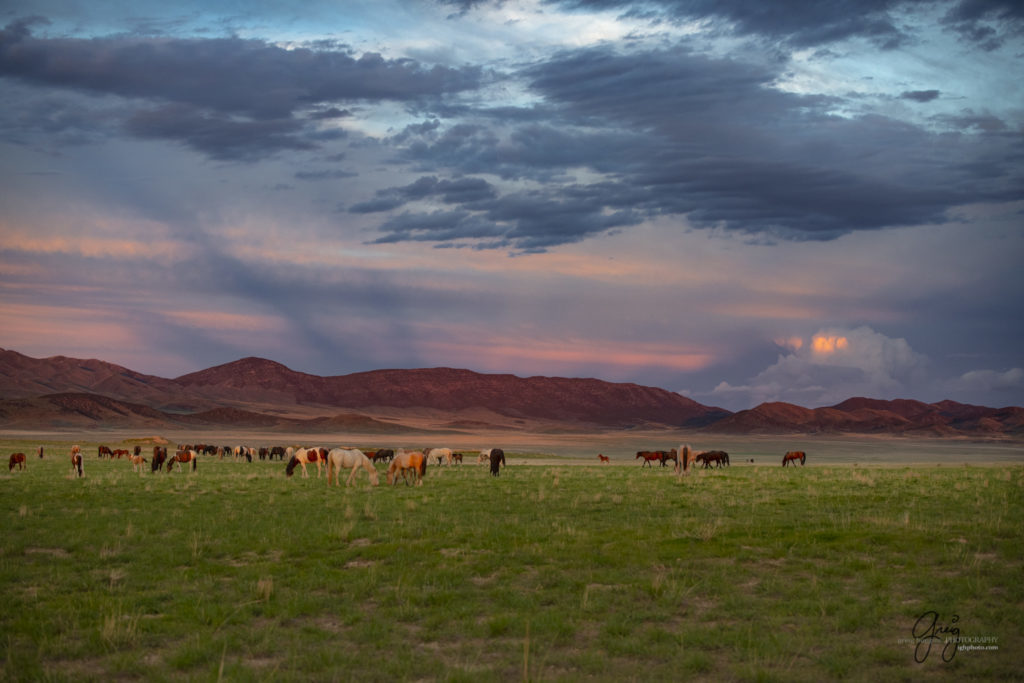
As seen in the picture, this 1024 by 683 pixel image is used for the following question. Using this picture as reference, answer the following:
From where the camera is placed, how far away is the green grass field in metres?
9.62

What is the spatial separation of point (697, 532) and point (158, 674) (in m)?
11.3

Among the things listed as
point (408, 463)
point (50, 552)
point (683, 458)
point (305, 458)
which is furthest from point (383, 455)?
point (50, 552)

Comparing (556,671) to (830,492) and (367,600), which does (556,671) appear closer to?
(367,600)

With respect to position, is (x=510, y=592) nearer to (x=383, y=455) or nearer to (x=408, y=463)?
(x=408, y=463)

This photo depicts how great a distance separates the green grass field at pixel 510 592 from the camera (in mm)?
9617

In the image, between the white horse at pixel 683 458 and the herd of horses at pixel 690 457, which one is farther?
the herd of horses at pixel 690 457

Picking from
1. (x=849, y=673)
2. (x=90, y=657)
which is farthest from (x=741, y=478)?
(x=90, y=657)

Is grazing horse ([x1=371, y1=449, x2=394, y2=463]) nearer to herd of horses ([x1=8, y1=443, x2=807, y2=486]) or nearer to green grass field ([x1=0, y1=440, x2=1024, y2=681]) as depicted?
herd of horses ([x1=8, y1=443, x2=807, y2=486])

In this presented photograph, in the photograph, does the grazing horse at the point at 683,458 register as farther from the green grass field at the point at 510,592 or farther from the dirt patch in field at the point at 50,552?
the dirt patch in field at the point at 50,552

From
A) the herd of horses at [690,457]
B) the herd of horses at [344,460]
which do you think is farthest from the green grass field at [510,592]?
the herd of horses at [690,457]

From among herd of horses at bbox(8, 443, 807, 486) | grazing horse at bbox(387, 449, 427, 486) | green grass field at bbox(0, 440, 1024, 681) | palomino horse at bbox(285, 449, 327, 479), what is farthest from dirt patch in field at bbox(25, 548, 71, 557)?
palomino horse at bbox(285, 449, 327, 479)

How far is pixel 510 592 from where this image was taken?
12555 mm

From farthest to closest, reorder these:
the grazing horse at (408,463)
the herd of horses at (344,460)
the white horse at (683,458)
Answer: the white horse at (683,458), the herd of horses at (344,460), the grazing horse at (408,463)

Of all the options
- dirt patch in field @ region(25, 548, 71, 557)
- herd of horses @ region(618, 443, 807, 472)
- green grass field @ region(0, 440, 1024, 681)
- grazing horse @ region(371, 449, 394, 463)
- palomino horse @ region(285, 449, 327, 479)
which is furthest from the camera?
grazing horse @ region(371, 449, 394, 463)
